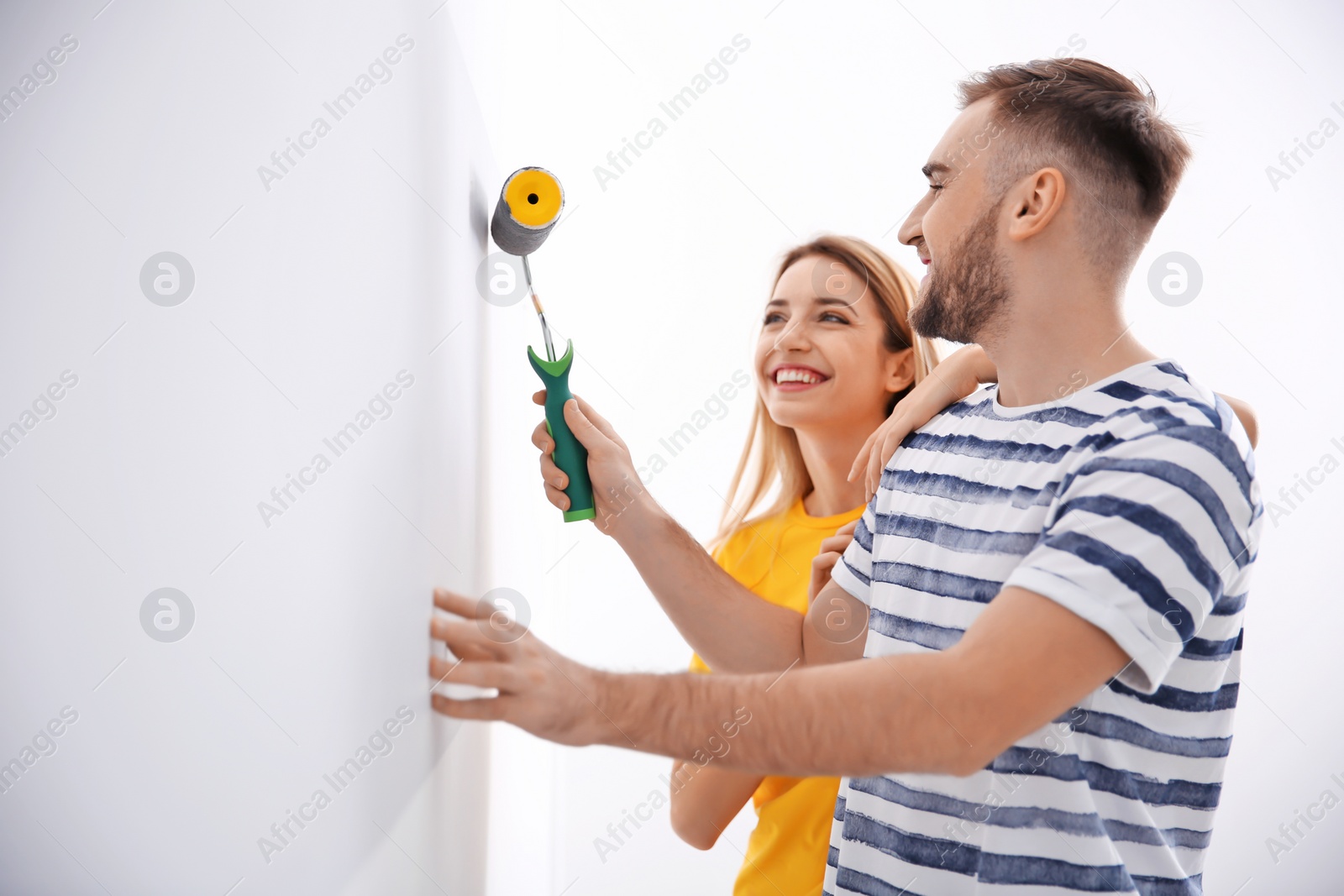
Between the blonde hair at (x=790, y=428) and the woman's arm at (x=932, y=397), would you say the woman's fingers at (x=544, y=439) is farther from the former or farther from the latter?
the blonde hair at (x=790, y=428)

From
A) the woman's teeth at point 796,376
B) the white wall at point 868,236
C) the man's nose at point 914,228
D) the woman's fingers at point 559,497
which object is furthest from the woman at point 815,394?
the white wall at point 868,236

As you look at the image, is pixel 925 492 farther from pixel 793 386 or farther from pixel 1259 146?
pixel 1259 146

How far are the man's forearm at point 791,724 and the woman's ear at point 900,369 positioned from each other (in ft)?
2.39

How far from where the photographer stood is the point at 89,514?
0.26 m

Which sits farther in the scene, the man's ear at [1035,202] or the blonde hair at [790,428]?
the blonde hair at [790,428]

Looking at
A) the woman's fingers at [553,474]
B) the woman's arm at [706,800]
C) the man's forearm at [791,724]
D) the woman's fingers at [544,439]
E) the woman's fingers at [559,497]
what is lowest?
the woman's arm at [706,800]

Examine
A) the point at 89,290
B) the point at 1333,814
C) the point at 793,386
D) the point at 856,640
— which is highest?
the point at 1333,814

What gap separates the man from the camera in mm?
552

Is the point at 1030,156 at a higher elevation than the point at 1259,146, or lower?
lower

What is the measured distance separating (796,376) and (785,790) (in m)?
0.56

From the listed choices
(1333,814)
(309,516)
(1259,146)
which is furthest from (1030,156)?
(1333,814)

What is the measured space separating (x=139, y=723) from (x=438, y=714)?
459 mm

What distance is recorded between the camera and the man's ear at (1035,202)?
2.59 ft

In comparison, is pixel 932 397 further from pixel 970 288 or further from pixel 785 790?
pixel 785 790
